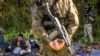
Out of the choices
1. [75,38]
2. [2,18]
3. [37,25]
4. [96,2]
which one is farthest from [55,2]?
[2,18]

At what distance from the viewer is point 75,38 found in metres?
15.0

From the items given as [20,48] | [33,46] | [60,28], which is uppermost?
[60,28]

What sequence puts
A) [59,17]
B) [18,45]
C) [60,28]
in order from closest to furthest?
1. [60,28]
2. [59,17]
3. [18,45]

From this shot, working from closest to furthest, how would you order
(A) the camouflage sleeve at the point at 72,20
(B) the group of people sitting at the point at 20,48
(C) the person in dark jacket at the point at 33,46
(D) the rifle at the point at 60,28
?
(D) the rifle at the point at 60,28, (A) the camouflage sleeve at the point at 72,20, (B) the group of people sitting at the point at 20,48, (C) the person in dark jacket at the point at 33,46

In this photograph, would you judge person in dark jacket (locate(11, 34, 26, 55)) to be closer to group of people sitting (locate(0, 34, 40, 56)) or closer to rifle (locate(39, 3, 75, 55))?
group of people sitting (locate(0, 34, 40, 56))

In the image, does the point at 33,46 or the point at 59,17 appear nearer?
the point at 59,17

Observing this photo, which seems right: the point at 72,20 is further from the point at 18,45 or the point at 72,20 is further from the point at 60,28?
the point at 18,45

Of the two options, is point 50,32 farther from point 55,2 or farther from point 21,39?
point 21,39

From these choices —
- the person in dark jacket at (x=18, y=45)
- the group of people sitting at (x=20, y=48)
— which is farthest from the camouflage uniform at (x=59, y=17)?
the person in dark jacket at (x=18, y=45)

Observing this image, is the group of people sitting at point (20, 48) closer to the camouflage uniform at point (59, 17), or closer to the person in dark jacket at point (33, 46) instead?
the person in dark jacket at point (33, 46)

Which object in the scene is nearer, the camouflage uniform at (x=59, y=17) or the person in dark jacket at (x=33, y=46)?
the camouflage uniform at (x=59, y=17)

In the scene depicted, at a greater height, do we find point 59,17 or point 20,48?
point 59,17

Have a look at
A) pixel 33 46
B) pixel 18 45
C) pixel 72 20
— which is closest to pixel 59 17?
pixel 72 20

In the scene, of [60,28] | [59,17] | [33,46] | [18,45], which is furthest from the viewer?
[33,46]
